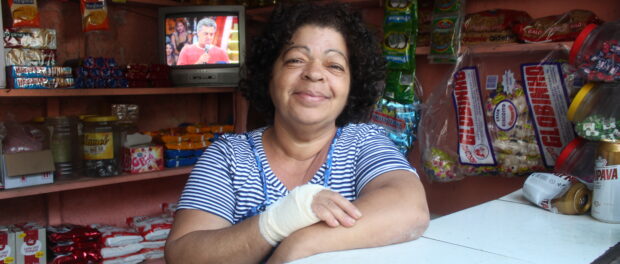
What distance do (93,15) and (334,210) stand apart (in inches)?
72.8

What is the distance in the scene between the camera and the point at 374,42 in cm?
147

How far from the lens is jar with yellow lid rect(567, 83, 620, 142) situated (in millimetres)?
1450

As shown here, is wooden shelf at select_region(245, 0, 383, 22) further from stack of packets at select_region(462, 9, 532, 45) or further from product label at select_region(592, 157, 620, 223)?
product label at select_region(592, 157, 620, 223)

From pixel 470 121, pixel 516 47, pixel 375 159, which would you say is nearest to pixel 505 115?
pixel 470 121

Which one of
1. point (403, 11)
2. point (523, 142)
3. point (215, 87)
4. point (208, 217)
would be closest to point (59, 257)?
point (215, 87)

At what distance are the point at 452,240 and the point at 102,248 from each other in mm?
1942

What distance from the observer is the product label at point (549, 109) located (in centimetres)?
189

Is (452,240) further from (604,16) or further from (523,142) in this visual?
(604,16)

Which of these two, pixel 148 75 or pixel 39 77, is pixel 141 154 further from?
pixel 39 77

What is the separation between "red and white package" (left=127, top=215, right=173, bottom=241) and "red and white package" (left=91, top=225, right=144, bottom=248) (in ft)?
0.12

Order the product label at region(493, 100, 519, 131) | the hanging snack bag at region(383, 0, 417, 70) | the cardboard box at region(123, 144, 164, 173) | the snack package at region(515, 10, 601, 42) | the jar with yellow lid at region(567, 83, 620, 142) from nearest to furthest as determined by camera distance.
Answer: the jar with yellow lid at region(567, 83, 620, 142) → the snack package at region(515, 10, 601, 42) → the product label at region(493, 100, 519, 131) → the hanging snack bag at region(383, 0, 417, 70) → the cardboard box at region(123, 144, 164, 173)

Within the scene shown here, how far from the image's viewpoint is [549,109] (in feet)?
6.31

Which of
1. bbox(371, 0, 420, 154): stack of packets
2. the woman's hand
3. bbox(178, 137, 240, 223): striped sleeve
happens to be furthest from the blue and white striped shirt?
bbox(371, 0, 420, 154): stack of packets

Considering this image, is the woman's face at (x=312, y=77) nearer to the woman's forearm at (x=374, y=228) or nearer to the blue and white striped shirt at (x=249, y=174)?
the blue and white striped shirt at (x=249, y=174)
